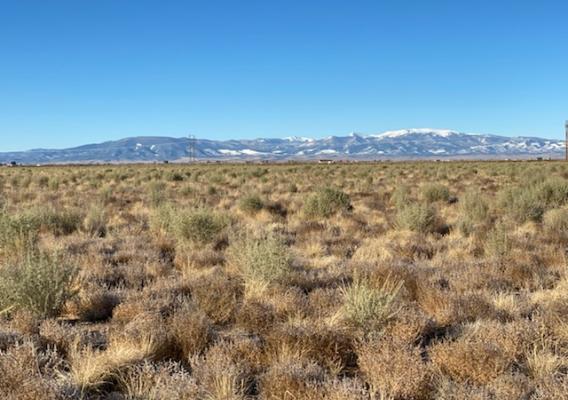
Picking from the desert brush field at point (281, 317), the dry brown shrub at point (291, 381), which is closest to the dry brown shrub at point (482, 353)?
the desert brush field at point (281, 317)

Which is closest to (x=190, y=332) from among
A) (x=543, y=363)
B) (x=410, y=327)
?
(x=410, y=327)

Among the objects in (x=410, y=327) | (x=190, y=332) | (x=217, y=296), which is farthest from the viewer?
(x=217, y=296)

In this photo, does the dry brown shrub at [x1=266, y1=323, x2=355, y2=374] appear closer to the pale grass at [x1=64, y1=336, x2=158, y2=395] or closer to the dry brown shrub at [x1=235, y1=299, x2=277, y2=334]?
the dry brown shrub at [x1=235, y1=299, x2=277, y2=334]

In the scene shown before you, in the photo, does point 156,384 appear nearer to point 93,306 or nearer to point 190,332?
point 190,332

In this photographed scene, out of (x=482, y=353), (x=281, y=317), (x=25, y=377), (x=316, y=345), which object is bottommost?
(x=281, y=317)

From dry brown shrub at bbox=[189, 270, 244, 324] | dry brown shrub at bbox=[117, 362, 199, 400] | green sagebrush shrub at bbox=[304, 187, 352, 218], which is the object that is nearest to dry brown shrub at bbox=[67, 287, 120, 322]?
dry brown shrub at bbox=[189, 270, 244, 324]

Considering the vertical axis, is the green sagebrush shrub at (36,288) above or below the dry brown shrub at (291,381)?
above

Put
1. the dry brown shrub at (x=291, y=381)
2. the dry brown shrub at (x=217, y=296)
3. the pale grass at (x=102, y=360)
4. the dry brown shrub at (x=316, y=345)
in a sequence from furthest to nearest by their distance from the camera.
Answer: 1. the dry brown shrub at (x=217, y=296)
2. the dry brown shrub at (x=316, y=345)
3. the pale grass at (x=102, y=360)
4. the dry brown shrub at (x=291, y=381)

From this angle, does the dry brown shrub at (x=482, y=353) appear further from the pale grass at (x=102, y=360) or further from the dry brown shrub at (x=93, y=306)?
the dry brown shrub at (x=93, y=306)

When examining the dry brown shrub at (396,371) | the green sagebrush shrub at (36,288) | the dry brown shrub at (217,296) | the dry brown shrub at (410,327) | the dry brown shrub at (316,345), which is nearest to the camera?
the dry brown shrub at (396,371)

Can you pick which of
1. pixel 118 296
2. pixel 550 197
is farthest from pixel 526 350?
pixel 550 197

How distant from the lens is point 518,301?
6.96 m

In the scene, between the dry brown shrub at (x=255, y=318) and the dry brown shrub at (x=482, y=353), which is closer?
the dry brown shrub at (x=482, y=353)

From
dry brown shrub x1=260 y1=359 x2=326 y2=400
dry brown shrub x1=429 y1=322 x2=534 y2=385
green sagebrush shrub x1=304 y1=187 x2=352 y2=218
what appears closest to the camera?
dry brown shrub x1=260 y1=359 x2=326 y2=400
